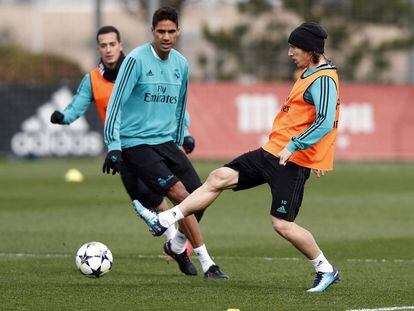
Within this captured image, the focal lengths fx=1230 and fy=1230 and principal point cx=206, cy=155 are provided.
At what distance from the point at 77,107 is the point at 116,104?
1919mm

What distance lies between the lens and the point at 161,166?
10805 mm

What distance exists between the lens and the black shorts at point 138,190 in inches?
455

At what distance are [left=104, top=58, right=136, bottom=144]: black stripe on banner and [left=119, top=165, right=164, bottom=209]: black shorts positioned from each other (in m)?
0.90

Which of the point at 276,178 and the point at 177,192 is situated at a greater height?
the point at 276,178

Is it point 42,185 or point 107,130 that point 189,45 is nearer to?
point 42,185

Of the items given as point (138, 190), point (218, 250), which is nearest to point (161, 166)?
point (138, 190)

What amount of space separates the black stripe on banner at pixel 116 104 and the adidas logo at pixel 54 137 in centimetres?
1745

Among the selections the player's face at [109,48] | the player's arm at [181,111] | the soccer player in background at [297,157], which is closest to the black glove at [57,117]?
the player's face at [109,48]

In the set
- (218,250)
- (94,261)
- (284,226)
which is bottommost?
(218,250)

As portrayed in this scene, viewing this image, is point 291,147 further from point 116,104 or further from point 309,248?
point 116,104

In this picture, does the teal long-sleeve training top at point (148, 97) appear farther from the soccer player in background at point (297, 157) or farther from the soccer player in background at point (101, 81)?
the soccer player in background at point (101, 81)

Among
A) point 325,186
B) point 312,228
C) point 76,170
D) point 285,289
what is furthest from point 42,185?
point 285,289

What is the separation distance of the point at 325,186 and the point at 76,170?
586 centimetres

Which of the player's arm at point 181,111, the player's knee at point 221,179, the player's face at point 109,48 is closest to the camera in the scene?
the player's knee at point 221,179
